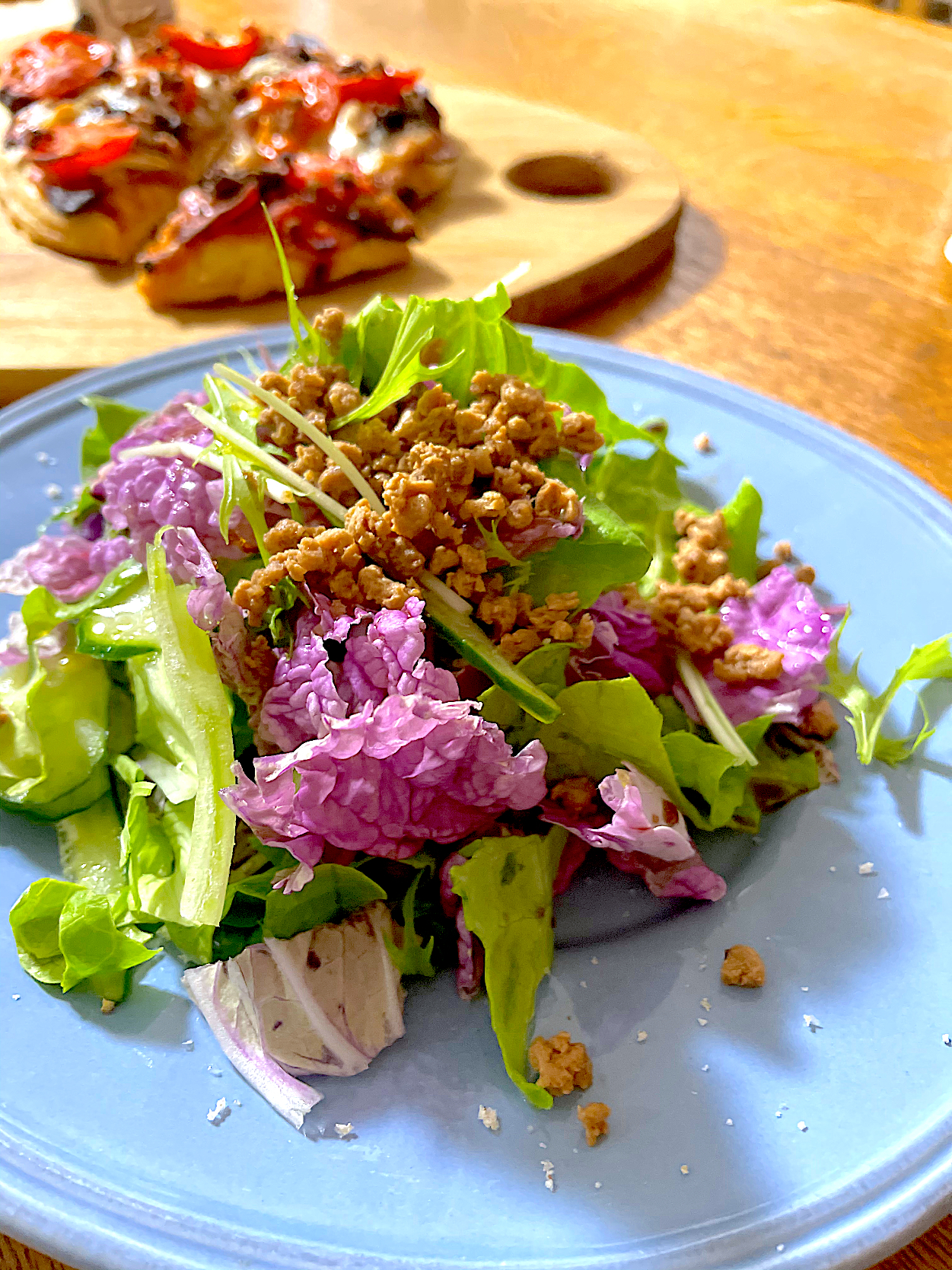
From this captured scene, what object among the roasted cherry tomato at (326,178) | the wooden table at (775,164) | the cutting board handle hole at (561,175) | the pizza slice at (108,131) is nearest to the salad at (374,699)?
the wooden table at (775,164)

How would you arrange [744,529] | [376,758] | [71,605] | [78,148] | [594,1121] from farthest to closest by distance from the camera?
[78,148] → [744,529] → [71,605] → [376,758] → [594,1121]

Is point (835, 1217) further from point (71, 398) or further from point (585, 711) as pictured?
point (71, 398)

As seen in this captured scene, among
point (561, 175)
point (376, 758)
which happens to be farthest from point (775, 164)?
point (376, 758)

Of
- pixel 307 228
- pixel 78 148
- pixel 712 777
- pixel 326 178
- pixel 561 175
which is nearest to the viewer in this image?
pixel 712 777

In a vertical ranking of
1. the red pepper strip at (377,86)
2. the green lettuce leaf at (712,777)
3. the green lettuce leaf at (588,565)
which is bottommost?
the green lettuce leaf at (712,777)

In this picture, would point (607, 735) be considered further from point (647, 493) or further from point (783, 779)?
point (647, 493)

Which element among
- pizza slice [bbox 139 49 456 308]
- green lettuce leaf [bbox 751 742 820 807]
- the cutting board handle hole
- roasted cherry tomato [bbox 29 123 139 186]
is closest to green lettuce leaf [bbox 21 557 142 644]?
green lettuce leaf [bbox 751 742 820 807]

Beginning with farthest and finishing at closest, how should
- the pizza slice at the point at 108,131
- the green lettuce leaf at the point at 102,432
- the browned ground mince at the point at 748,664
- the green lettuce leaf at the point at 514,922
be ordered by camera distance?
the pizza slice at the point at 108,131, the green lettuce leaf at the point at 102,432, the browned ground mince at the point at 748,664, the green lettuce leaf at the point at 514,922

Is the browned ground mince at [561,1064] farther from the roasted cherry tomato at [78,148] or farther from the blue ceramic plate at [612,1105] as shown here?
the roasted cherry tomato at [78,148]
